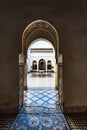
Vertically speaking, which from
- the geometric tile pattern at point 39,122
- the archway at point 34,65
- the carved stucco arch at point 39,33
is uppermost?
the carved stucco arch at point 39,33

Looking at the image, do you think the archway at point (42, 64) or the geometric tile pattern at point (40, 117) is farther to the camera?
the archway at point (42, 64)

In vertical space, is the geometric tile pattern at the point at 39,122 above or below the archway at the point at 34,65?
below

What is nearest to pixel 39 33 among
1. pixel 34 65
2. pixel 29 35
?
pixel 29 35

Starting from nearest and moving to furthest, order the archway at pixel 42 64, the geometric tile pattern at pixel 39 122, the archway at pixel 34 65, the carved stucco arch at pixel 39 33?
1. the geometric tile pattern at pixel 39 122
2. the carved stucco arch at pixel 39 33
3. the archway at pixel 34 65
4. the archway at pixel 42 64

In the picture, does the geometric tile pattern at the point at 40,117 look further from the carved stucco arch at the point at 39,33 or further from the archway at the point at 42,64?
the archway at the point at 42,64

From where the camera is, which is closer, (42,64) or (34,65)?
(34,65)

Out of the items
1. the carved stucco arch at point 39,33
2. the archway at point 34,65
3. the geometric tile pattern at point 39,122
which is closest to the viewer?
the geometric tile pattern at point 39,122

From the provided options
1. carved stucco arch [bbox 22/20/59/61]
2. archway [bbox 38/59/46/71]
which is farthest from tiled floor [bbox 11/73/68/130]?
archway [bbox 38/59/46/71]

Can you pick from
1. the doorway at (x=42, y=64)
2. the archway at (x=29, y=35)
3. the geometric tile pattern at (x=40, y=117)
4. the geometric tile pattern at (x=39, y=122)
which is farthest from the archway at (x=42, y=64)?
the geometric tile pattern at (x=39, y=122)

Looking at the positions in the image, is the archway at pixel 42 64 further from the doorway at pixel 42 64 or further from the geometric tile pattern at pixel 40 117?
the geometric tile pattern at pixel 40 117

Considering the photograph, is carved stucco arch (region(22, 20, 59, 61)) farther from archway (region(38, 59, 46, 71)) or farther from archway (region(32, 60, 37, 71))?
archway (region(38, 59, 46, 71))

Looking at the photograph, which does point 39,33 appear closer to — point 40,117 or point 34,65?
point 40,117

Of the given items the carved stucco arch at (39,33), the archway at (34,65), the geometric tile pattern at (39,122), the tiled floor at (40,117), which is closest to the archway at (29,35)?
the carved stucco arch at (39,33)

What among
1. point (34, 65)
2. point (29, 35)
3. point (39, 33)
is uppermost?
point (39, 33)
